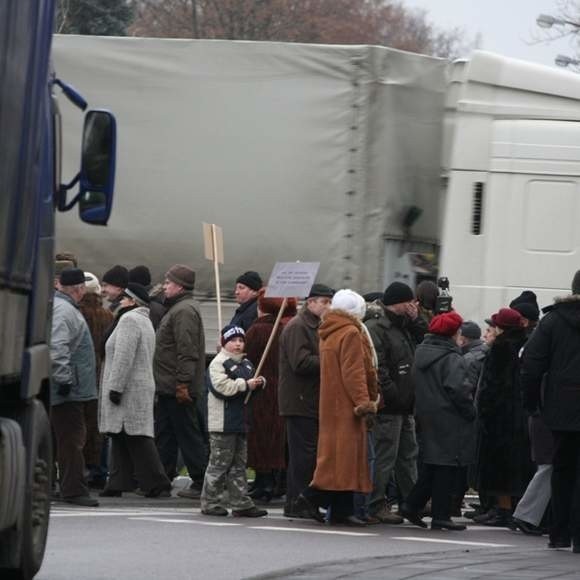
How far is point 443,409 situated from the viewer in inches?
603

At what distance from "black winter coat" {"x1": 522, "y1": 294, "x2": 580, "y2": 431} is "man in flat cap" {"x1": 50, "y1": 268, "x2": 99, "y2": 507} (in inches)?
159

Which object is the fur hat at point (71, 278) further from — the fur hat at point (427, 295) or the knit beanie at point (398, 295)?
the fur hat at point (427, 295)

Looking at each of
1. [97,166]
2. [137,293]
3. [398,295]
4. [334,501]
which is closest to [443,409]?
[398,295]

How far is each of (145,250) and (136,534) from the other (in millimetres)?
6178

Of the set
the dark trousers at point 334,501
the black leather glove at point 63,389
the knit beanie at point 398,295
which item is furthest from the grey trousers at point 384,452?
the black leather glove at point 63,389

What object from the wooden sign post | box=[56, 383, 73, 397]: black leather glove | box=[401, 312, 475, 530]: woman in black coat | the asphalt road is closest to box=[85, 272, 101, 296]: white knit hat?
the wooden sign post

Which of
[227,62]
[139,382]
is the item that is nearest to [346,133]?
[227,62]

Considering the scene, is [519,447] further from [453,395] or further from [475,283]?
[475,283]

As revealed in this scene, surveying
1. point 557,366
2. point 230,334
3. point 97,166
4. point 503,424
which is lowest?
point 503,424

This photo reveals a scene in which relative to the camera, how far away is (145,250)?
64.0ft

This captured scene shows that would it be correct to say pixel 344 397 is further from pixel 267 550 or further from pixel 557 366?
pixel 267 550

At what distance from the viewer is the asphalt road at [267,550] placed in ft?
37.3

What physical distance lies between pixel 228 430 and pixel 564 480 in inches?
122

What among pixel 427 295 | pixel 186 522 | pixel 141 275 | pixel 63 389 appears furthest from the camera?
pixel 141 275
